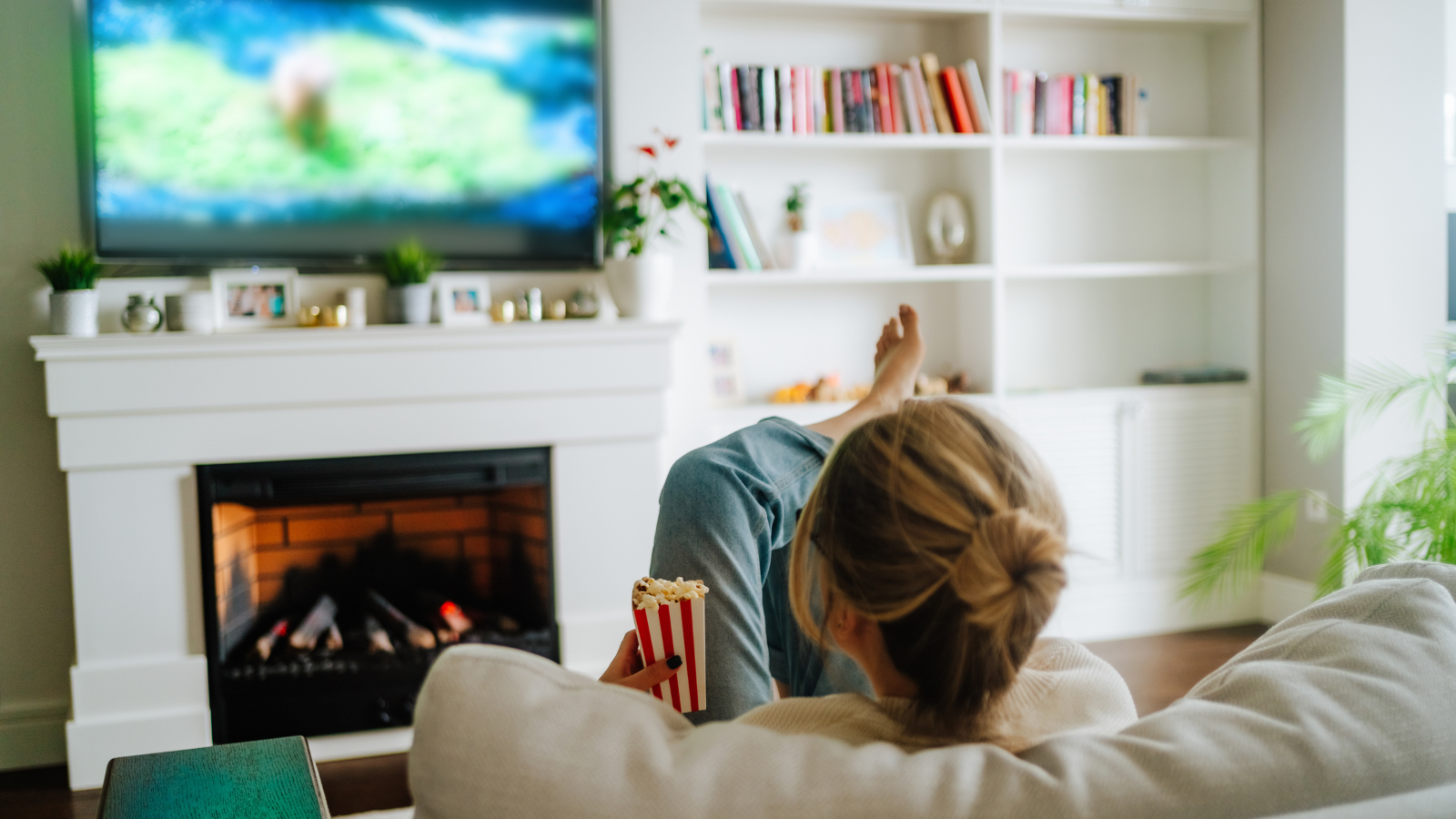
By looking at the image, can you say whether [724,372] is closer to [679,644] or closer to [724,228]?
[724,228]

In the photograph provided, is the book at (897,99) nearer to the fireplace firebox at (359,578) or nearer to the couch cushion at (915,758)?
the fireplace firebox at (359,578)

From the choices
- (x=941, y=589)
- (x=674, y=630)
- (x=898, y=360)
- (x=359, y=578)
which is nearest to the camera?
Answer: (x=941, y=589)

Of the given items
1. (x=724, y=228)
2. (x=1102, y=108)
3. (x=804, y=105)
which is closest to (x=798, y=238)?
(x=724, y=228)

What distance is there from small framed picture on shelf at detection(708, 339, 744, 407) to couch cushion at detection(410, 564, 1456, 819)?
2.72 metres

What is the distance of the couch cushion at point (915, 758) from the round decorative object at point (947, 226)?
2934 mm

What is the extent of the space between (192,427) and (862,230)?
2.06m

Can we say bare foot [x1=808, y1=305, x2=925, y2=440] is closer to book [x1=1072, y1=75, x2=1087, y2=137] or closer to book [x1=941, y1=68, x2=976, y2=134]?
book [x1=941, y1=68, x2=976, y2=134]

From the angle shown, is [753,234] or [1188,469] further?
[1188,469]

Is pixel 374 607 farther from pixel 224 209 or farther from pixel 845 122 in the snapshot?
pixel 845 122

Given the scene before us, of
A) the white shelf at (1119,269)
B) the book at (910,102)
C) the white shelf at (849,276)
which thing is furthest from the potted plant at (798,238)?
the white shelf at (1119,269)

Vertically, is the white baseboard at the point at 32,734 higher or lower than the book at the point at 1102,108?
lower

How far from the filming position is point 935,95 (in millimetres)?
3404

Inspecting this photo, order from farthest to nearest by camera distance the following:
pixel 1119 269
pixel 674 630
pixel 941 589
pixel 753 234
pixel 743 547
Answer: pixel 1119 269
pixel 753 234
pixel 743 547
pixel 674 630
pixel 941 589

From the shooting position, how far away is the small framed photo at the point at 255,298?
2.73m
